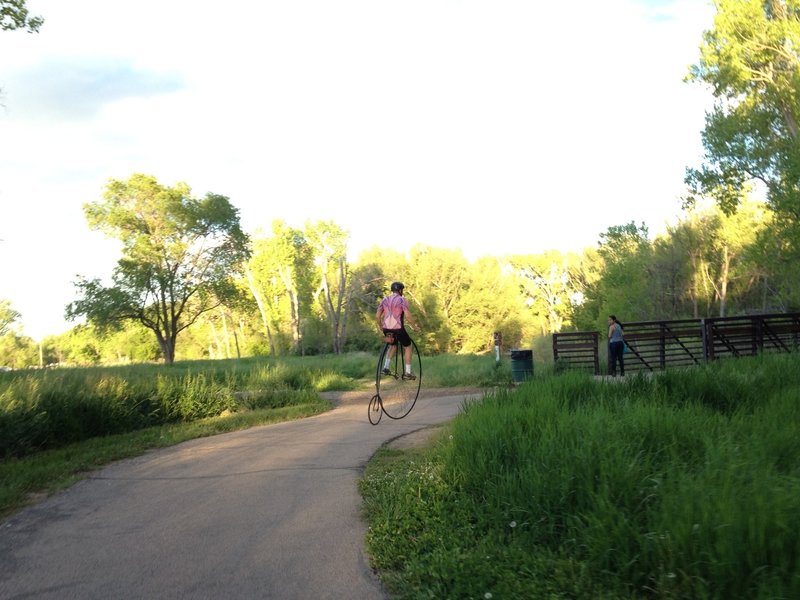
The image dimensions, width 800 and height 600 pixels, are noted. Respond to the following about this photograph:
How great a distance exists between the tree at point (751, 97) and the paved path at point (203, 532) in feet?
73.0

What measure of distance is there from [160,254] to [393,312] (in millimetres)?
39844

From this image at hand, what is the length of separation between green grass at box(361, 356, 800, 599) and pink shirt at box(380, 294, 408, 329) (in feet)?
8.81

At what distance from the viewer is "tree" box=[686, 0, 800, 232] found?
23.2 metres

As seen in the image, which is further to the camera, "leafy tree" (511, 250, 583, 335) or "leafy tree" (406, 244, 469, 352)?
"leafy tree" (511, 250, 583, 335)

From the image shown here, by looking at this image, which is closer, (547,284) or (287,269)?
(287,269)

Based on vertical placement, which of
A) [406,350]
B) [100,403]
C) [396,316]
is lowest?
[100,403]

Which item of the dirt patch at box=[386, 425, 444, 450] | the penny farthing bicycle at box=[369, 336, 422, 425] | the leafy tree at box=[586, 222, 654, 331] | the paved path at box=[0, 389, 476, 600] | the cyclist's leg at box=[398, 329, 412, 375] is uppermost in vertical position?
the leafy tree at box=[586, 222, 654, 331]

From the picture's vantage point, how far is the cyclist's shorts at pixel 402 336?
944cm

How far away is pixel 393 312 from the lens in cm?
941

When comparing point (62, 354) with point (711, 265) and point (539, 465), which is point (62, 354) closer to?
point (711, 265)

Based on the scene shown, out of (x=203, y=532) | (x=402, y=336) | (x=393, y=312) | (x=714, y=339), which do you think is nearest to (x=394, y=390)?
(x=402, y=336)

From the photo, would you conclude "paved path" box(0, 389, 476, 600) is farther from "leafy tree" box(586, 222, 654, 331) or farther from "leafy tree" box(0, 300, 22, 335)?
"leafy tree" box(0, 300, 22, 335)

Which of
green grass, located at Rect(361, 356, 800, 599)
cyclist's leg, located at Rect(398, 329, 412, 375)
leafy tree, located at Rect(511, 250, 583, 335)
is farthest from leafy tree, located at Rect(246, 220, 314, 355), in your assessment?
green grass, located at Rect(361, 356, 800, 599)

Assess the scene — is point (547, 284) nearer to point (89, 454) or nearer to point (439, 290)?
point (439, 290)
